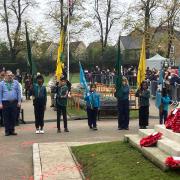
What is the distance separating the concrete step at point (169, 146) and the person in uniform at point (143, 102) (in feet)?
20.8

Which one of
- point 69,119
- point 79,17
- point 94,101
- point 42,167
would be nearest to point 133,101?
point 69,119

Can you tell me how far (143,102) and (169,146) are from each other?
7.65 metres

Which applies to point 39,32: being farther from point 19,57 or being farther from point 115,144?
point 115,144

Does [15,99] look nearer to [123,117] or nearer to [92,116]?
[92,116]

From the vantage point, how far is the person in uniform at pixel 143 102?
1669 cm

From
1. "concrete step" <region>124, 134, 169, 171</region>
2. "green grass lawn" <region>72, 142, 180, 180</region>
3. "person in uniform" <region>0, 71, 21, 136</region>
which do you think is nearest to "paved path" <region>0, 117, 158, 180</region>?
"person in uniform" <region>0, 71, 21, 136</region>

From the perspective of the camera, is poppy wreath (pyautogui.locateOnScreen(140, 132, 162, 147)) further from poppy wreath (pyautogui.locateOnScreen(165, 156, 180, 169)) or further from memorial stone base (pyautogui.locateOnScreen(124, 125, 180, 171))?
poppy wreath (pyautogui.locateOnScreen(165, 156, 180, 169))

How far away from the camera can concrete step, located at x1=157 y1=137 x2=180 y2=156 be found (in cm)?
889

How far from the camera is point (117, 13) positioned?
66625 millimetres

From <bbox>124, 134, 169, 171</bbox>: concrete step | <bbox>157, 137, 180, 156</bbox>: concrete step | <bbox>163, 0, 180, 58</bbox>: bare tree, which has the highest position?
<bbox>163, 0, 180, 58</bbox>: bare tree

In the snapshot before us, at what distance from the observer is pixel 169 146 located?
9266mm

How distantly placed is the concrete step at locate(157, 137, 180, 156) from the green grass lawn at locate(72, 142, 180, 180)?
1.21 feet

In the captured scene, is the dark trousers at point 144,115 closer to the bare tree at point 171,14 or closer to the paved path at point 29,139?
the paved path at point 29,139

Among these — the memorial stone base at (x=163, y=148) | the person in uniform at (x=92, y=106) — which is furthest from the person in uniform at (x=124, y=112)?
the memorial stone base at (x=163, y=148)
